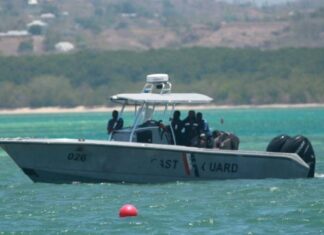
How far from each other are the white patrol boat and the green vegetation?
103109 millimetres

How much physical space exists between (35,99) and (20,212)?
115561mm

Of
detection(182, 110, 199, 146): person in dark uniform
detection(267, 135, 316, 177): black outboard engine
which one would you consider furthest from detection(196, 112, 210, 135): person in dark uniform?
detection(267, 135, 316, 177): black outboard engine

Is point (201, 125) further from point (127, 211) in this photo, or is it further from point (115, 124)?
point (127, 211)

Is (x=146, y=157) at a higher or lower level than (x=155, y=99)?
lower

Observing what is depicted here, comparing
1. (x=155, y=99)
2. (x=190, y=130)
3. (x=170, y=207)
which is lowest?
(x=170, y=207)

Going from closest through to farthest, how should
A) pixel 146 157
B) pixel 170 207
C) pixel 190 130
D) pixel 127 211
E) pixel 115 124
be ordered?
1. pixel 127 211
2. pixel 170 207
3. pixel 146 157
4. pixel 190 130
5. pixel 115 124

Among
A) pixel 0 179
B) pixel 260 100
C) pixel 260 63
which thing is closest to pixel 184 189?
pixel 0 179

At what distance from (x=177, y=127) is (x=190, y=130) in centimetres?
27

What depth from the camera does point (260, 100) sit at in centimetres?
13962

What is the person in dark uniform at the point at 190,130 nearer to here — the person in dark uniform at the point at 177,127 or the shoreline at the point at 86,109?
the person in dark uniform at the point at 177,127

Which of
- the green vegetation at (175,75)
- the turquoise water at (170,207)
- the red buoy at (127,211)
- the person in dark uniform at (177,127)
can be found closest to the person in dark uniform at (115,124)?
the person in dark uniform at (177,127)

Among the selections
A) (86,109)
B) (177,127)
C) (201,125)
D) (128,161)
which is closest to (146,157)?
(128,161)

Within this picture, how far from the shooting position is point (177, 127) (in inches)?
1192

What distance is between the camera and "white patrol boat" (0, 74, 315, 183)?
29.3 m
